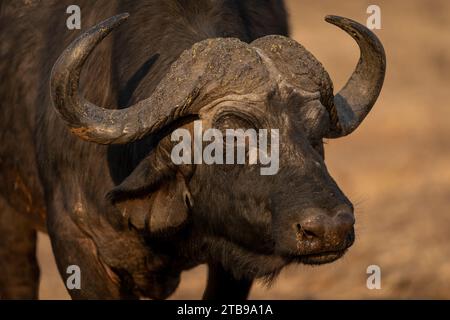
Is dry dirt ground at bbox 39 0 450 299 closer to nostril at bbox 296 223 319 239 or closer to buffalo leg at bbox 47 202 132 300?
nostril at bbox 296 223 319 239

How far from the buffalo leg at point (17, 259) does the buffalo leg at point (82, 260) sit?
132 cm

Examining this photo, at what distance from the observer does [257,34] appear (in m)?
7.62

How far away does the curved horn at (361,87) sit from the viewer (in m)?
7.09

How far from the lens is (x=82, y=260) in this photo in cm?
754

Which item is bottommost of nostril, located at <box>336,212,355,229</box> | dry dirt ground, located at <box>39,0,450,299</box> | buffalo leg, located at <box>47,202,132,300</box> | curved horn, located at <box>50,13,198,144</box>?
dry dirt ground, located at <box>39,0,450,299</box>

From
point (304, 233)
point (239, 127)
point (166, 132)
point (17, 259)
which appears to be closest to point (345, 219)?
point (304, 233)

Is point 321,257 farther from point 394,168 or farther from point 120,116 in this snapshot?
point 394,168

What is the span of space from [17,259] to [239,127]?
9.31 ft

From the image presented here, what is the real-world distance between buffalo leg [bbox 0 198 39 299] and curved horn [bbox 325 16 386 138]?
2.49 metres

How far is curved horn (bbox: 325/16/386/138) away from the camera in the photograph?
7094 millimetres

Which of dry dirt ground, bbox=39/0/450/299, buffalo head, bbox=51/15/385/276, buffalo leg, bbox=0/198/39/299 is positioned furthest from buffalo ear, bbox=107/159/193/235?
buffalo leg, bbox=0/198/39/299

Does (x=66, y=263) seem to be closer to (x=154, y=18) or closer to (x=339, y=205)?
(x=154, y=18)
